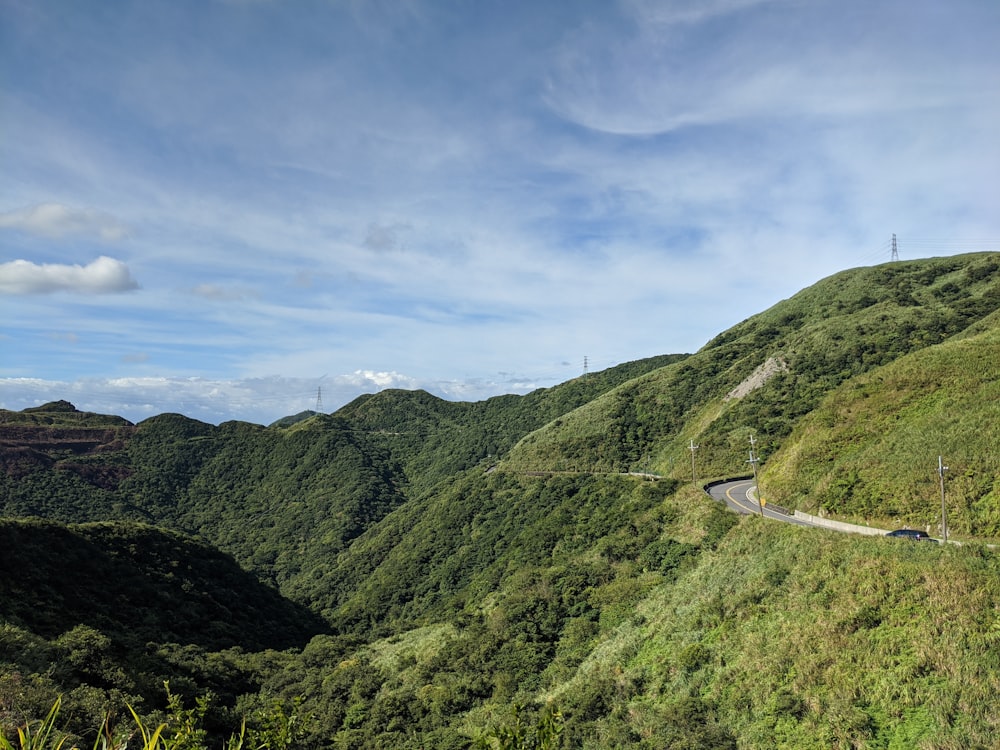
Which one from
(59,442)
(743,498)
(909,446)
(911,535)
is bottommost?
(911,535)

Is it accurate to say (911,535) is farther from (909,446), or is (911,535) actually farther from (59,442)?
(59,442)

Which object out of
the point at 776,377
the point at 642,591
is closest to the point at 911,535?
the point at 642,591

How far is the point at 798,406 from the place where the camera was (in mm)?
69062

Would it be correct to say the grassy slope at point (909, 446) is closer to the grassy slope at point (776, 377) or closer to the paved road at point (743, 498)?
the paved road at point (743, 498)


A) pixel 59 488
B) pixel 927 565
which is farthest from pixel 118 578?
pixel 59 488

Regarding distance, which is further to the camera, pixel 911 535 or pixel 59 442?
pixel 59 442

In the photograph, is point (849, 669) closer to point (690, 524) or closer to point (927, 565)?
point (927, 565)

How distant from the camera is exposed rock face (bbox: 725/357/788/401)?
80000mm

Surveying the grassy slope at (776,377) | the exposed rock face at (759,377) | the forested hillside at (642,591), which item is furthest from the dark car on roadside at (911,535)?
the exposed rock face at (759,377)

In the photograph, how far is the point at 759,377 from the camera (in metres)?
81.7

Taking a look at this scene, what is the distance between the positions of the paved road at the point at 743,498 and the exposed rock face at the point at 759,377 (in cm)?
2702

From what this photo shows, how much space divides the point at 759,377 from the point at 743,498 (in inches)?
1526

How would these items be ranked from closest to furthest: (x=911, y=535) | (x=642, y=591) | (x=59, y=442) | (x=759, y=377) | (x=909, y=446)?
(x=911, y=535) → (x=909, y=446) → (x=642, y=591) → (x=759, y=377) → (x=59, y=442)

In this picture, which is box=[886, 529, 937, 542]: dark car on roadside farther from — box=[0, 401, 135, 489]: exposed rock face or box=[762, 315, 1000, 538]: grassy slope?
box=[0, 401, 135, 489]: exposed rock face
